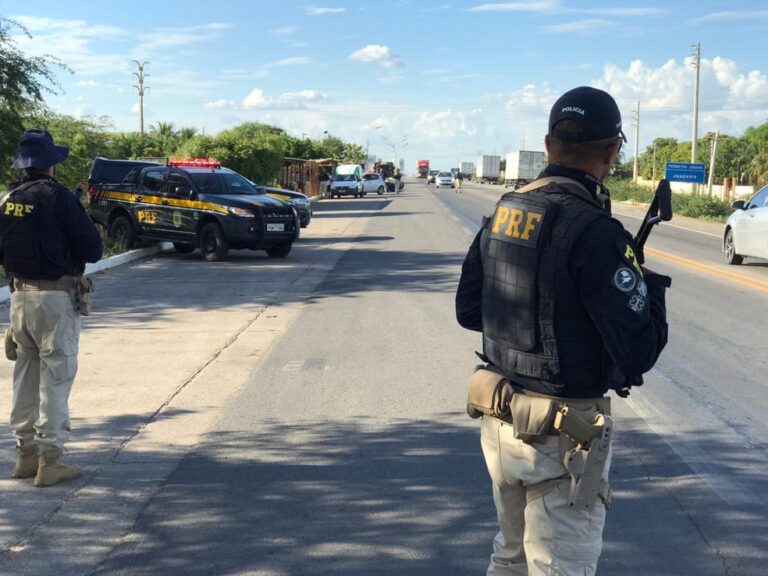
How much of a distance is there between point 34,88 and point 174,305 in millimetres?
10499

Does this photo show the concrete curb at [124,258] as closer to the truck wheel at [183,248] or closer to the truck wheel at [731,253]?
the truck wheel at [183,248]

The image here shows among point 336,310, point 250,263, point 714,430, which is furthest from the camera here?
point 250,263

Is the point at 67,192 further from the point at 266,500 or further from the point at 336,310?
the point at 336,310

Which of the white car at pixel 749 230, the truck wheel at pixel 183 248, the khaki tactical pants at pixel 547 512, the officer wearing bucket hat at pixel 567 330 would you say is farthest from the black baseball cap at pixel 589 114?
the truck wheel at pixel 183 248

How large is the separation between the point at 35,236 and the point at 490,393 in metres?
3.36

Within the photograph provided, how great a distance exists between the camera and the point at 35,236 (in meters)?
5.05

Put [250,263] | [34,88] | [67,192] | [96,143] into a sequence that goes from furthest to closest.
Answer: [96,143] < [34,88] < [250,263] < [67,192]

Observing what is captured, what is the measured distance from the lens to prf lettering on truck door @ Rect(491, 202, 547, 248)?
255cm

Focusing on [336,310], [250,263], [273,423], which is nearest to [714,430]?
[273,423]

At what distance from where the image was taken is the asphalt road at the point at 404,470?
4.14m

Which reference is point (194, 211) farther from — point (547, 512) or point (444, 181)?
point (444, 181)

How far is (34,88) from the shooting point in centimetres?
2000

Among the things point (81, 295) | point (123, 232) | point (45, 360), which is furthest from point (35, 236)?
point (123, 232)

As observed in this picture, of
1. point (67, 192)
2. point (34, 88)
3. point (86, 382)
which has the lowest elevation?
point (86, 382)
